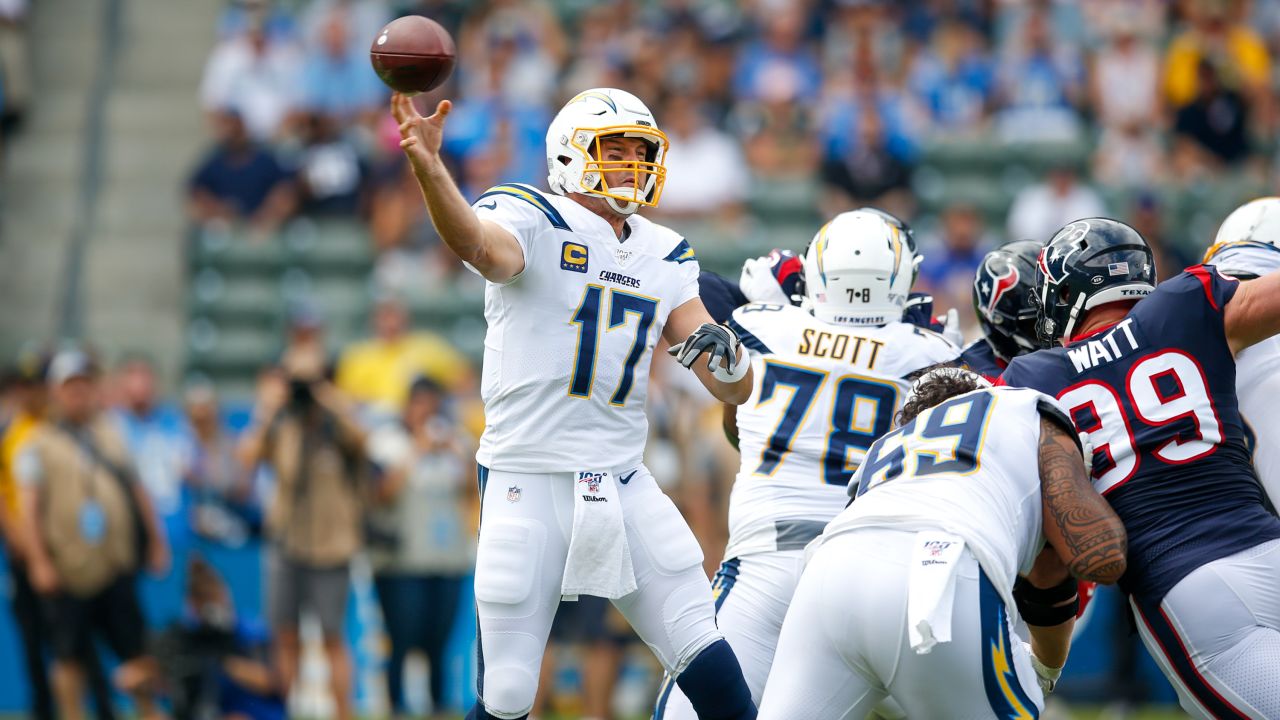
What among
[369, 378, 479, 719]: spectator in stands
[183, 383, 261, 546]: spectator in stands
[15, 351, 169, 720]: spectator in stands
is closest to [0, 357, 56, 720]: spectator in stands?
[15, 351, 169, 720]: spectator in stands

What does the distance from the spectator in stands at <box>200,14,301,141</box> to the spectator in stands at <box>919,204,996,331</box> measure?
5.75 m

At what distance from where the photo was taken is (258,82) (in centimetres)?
1432

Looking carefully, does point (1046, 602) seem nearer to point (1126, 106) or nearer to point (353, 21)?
point (1126, 106)

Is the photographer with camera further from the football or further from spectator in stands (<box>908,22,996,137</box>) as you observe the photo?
spectator in stands (<box>908,22,996,137</box>)

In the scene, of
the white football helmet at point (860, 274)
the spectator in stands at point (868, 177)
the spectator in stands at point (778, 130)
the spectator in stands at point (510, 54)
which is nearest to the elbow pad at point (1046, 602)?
the white football helmet at point (860, 274)

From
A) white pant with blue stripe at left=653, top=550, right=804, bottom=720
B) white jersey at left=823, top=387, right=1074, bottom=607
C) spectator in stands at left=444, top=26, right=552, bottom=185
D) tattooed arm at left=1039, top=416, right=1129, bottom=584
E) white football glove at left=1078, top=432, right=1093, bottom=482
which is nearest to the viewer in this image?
white jersey at left=823, top=387, right=1074, bottom=607

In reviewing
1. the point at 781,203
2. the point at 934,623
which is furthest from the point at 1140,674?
the point at 934,623

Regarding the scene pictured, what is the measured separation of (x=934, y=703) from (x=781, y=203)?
9.67 meters

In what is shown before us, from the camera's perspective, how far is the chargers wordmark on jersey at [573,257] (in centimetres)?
533

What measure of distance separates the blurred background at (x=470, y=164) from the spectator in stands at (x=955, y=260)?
3 centimetres

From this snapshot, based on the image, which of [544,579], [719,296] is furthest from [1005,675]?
[719,296]

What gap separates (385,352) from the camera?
11.9 m

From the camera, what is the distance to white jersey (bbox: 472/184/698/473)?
5301mm

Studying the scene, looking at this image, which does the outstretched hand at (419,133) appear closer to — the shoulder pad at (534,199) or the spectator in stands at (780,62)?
the shoulder pad at (534,199)
